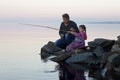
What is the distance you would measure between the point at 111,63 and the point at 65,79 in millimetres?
2348

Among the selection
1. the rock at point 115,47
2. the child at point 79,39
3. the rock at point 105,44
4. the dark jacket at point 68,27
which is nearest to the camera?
the rock at point 115,47

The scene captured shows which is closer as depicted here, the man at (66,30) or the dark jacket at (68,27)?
the man at (66,30)

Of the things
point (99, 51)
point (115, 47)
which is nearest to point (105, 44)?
point (99, 51)

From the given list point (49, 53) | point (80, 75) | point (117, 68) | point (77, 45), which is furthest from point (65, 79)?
point (49, 53)

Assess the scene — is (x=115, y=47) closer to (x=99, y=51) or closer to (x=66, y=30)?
(x=99, y=51)

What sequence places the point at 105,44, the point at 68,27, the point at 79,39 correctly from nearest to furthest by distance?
the point at 105,44
the point at 79,39
the point at 68,27

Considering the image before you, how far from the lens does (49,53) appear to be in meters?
27.7

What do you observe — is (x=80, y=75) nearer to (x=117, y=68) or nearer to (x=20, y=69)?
(x=117, y=68)

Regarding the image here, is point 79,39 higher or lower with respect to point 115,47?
higher

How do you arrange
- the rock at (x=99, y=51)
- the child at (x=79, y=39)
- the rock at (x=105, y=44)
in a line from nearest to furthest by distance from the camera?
1. the rock at (x=99, y=51)
2. the child at (x=79, y=39)
3. the rock at (x=105, y=44)

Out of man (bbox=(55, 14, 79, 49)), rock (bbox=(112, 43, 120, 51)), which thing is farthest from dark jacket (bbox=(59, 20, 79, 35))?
rock (bbox=(112, 43, 120, 51))

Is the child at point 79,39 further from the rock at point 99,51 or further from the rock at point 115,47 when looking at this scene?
the rock at point 115,47

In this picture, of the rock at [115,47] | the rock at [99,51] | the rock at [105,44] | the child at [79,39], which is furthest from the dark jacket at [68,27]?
the rock at [115,47]

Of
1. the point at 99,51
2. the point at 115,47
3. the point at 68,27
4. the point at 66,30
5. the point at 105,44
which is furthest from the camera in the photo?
the point at 66,30
